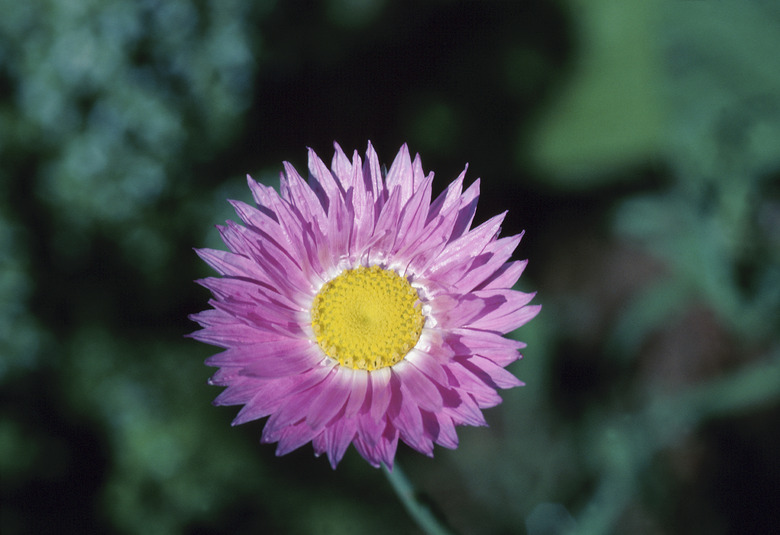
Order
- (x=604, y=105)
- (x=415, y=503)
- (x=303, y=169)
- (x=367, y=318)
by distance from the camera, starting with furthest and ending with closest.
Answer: (x=604, y=105)
(x=303, y=169)
(x=367, y=318)
(x=415, y=503)

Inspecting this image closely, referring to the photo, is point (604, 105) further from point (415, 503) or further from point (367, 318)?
point (415, 503)

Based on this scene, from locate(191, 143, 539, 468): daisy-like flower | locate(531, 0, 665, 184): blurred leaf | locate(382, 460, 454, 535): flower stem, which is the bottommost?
locate(382, 460, 454, 535): flower stem

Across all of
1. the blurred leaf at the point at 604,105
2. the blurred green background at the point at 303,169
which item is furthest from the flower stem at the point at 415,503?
the blurred leaf at the point at 604,105

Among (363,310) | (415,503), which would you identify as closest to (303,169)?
(363,310)

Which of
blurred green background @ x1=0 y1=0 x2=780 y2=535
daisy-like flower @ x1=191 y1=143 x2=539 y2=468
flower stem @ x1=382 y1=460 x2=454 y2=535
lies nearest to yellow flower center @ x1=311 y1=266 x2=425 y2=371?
daisy-like flower @ x1=191 y1=143 x2=539 y2=468

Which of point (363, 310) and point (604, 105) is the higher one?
point (604, 105)

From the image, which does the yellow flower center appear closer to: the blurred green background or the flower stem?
the flower stem

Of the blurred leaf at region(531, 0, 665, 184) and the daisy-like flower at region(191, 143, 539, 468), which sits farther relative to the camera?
the blurred leaf at region(531, 0, 665, 184)
